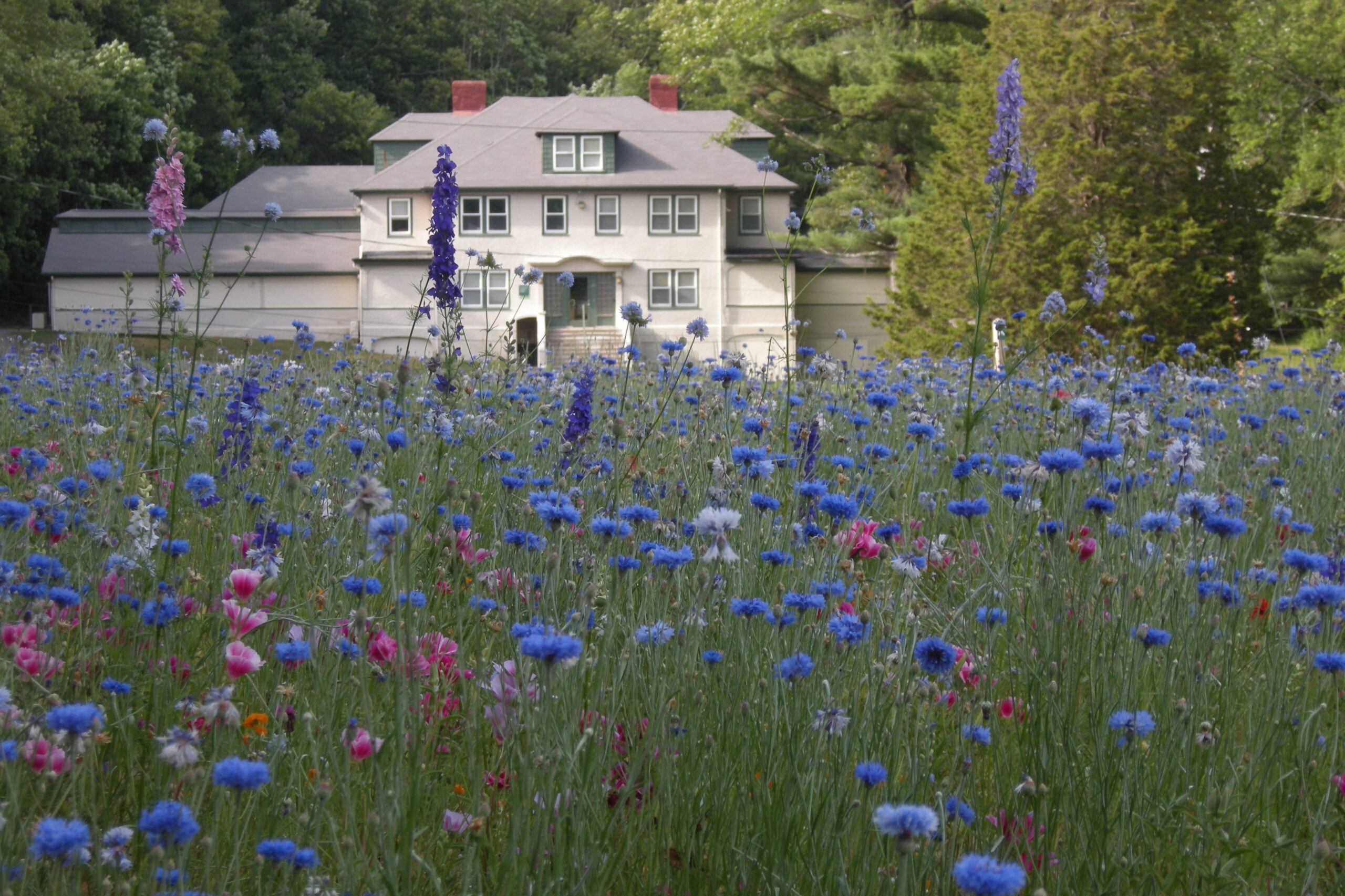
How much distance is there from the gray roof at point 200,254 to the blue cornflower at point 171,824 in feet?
98.9

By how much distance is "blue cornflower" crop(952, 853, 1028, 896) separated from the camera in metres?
1.03

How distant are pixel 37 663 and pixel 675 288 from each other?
28.5 m

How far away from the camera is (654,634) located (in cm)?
175

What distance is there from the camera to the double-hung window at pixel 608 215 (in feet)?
97.6

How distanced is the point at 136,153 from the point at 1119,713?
31460mm

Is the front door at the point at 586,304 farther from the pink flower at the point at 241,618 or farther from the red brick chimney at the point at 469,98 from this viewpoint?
the pink flower at the point at 241,618

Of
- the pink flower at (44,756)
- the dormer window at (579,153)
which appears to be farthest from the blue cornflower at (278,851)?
the dormer window at (579,153)

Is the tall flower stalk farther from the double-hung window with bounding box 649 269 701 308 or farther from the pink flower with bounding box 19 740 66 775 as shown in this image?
the double-hung window with bounding box 649 269 701 308

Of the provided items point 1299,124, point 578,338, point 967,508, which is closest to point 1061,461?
point 967,508

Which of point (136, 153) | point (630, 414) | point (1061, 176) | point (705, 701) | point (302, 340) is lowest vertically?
point (705, 701)

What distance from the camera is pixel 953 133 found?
680 inches

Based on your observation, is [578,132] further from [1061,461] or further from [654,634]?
[654,634]

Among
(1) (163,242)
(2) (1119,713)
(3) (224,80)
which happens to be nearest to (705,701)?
(2) (1119,713)

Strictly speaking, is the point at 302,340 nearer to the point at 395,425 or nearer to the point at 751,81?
the point at 395,425
